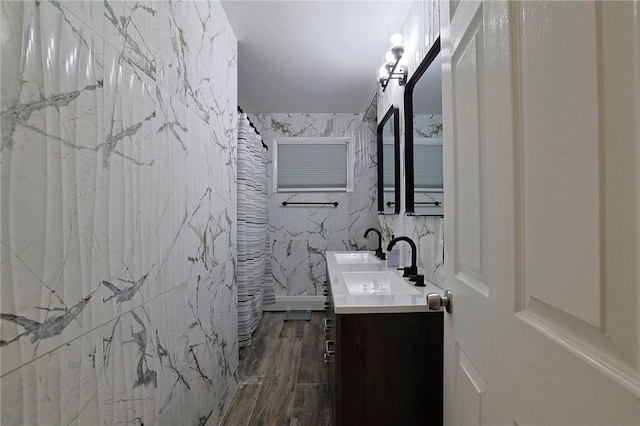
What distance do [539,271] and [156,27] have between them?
1.36 m

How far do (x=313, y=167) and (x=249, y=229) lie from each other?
1404 millimetres

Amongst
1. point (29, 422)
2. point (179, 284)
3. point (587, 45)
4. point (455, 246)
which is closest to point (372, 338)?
point (455, 246)

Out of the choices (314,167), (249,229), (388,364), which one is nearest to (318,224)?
(314,167)

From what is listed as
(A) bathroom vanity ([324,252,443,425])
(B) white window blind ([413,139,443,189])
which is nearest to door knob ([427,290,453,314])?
(A) bathroom vanity ([324,252,443,425])

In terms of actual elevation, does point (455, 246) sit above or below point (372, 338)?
above

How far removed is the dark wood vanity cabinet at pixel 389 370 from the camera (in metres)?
1.20

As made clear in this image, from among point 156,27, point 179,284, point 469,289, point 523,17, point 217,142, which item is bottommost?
point 179,284

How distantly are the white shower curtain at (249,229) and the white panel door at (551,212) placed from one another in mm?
2354

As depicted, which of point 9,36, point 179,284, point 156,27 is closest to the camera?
point 9,36

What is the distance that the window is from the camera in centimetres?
407

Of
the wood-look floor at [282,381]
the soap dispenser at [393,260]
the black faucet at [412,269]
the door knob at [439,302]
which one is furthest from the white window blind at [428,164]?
the wood-look floor at [282,381]

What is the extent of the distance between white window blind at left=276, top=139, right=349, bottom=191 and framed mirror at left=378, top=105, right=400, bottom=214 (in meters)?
0.89

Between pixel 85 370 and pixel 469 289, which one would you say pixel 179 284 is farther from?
pixel 469 289

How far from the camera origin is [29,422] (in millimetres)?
624
